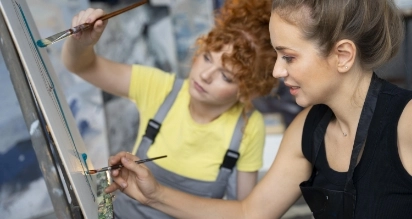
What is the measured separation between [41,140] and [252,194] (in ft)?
2.45

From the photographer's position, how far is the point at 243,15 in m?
2.13

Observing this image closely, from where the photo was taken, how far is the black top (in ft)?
5.08

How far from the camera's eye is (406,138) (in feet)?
4.98

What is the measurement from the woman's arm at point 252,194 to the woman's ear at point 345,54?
289mm

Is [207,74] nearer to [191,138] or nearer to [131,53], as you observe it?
[191,138]

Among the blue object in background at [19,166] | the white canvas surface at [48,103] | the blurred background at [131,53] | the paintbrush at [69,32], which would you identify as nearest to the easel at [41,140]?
the white canvas surface at [48,103]

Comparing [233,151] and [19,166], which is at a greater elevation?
[19,166]

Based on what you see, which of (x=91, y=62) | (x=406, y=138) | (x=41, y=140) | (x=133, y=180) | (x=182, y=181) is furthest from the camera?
(x=182, y=181)

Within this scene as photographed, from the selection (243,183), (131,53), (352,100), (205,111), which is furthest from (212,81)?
(131,53)

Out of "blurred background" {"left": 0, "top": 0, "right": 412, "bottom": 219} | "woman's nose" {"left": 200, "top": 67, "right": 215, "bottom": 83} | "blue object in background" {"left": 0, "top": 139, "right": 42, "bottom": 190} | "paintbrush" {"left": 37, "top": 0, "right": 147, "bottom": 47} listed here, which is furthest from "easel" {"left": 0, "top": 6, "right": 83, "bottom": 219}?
"blurred background" {"left": 0, "top": 0, "right": 412, "bottom": 219}

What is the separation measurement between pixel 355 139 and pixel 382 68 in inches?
7.3

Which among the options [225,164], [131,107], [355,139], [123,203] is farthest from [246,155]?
[131,107]

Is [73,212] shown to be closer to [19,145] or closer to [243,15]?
[19,145]

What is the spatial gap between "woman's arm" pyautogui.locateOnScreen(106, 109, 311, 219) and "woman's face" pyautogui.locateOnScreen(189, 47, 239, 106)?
32cm
